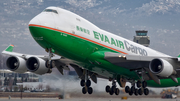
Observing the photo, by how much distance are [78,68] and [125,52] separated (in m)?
4.99

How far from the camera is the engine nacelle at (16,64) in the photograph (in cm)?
→ 3177

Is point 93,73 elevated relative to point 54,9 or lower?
lower

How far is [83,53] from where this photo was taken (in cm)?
2628

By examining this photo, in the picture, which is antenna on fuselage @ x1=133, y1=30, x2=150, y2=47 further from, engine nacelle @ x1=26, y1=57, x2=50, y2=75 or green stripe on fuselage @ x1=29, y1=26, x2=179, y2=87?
green stripe on fuselage @ x1=29, y1=26, x2=179, y2=87

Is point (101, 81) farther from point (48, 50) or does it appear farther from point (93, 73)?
point (48, 50)

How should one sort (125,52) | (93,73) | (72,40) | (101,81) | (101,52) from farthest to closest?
1. (101,81)
2. (93,73)
3. (125,52)
4. (101,52)
5. (72,40)

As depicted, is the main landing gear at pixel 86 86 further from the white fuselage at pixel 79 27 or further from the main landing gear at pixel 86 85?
the white fuselage at pixel 79 27


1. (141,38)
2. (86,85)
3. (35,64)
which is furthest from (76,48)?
(141,38)

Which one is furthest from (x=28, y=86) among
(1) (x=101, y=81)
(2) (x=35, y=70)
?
(2) (x=35, y=70)

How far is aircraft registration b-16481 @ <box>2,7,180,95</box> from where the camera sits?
962 inches

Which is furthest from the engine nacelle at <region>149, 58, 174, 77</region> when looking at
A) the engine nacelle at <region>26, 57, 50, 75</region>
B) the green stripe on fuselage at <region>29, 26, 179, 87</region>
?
the engine nacelle at <region>26, 57, 50, 75</region>

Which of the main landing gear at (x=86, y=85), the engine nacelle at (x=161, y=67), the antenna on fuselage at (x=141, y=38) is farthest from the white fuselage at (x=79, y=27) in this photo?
the antenna on fuselage at (x=141, y=38)

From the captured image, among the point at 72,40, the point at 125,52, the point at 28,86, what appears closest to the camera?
the point at 72,40

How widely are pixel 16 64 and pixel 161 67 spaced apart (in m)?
13.9
